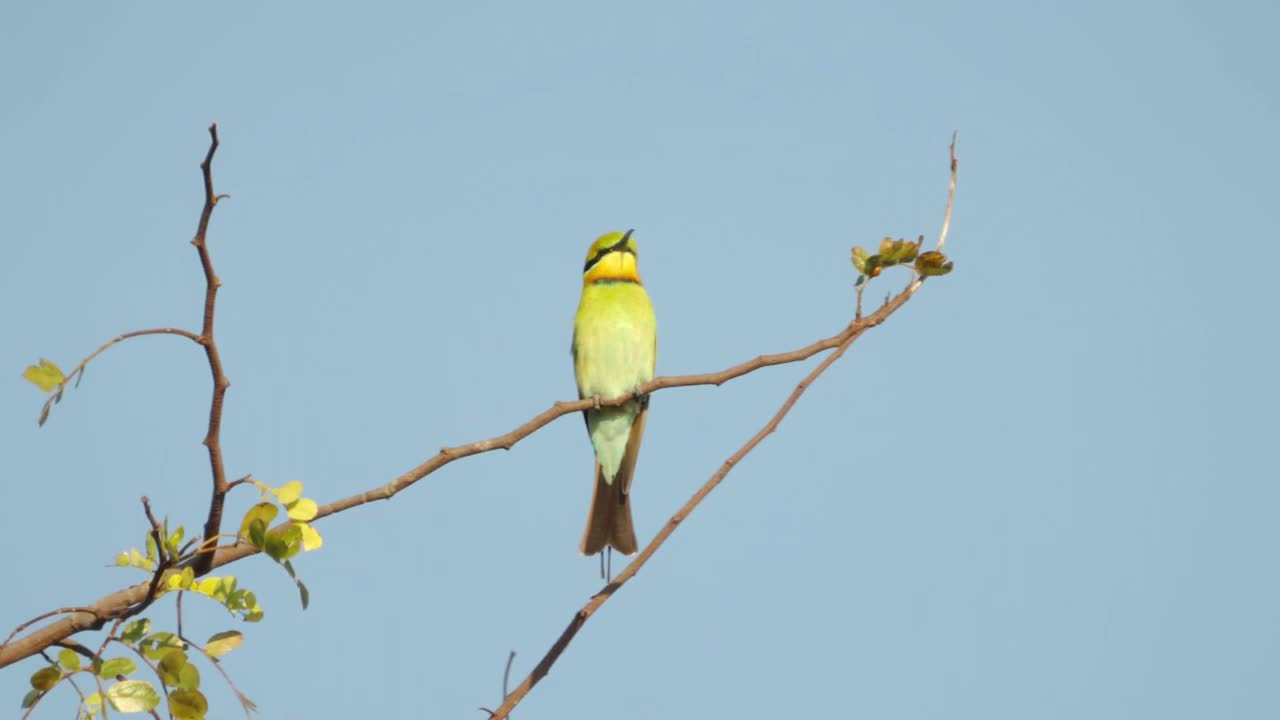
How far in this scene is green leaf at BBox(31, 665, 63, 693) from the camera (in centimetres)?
189

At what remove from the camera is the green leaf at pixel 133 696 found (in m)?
1.89

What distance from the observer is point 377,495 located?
7.45 feet

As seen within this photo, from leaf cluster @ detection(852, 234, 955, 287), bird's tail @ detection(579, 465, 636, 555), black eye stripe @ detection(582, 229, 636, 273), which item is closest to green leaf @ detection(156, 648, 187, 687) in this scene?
leaf cluster @ detection(852, 234, 955, 287)

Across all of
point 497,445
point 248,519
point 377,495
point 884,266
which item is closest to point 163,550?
point 248,519

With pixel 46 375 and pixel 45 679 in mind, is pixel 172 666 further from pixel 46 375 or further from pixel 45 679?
pixel 46 375

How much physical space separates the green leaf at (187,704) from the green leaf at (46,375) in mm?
563

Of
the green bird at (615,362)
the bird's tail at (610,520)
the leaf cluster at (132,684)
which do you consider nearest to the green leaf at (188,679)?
the leaf cluster at (132,684)

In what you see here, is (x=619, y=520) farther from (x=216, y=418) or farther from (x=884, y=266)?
(x=216, y=418)

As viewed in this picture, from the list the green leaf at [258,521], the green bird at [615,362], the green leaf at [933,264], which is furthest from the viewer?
the green bird at [615,362]

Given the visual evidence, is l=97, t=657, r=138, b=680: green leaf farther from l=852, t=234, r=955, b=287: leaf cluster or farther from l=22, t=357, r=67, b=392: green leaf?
l=852, t=234, r=955, b=287: leaf cluster

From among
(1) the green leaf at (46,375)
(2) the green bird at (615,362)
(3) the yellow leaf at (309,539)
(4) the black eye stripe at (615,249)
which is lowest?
(3) the yellow leaf at (309,539)

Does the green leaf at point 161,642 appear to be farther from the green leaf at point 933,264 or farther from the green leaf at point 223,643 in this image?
the green leaf at point 933,264

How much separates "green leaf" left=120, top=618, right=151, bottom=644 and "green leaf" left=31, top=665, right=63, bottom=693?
12cm

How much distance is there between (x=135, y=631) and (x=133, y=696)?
0.42ft
